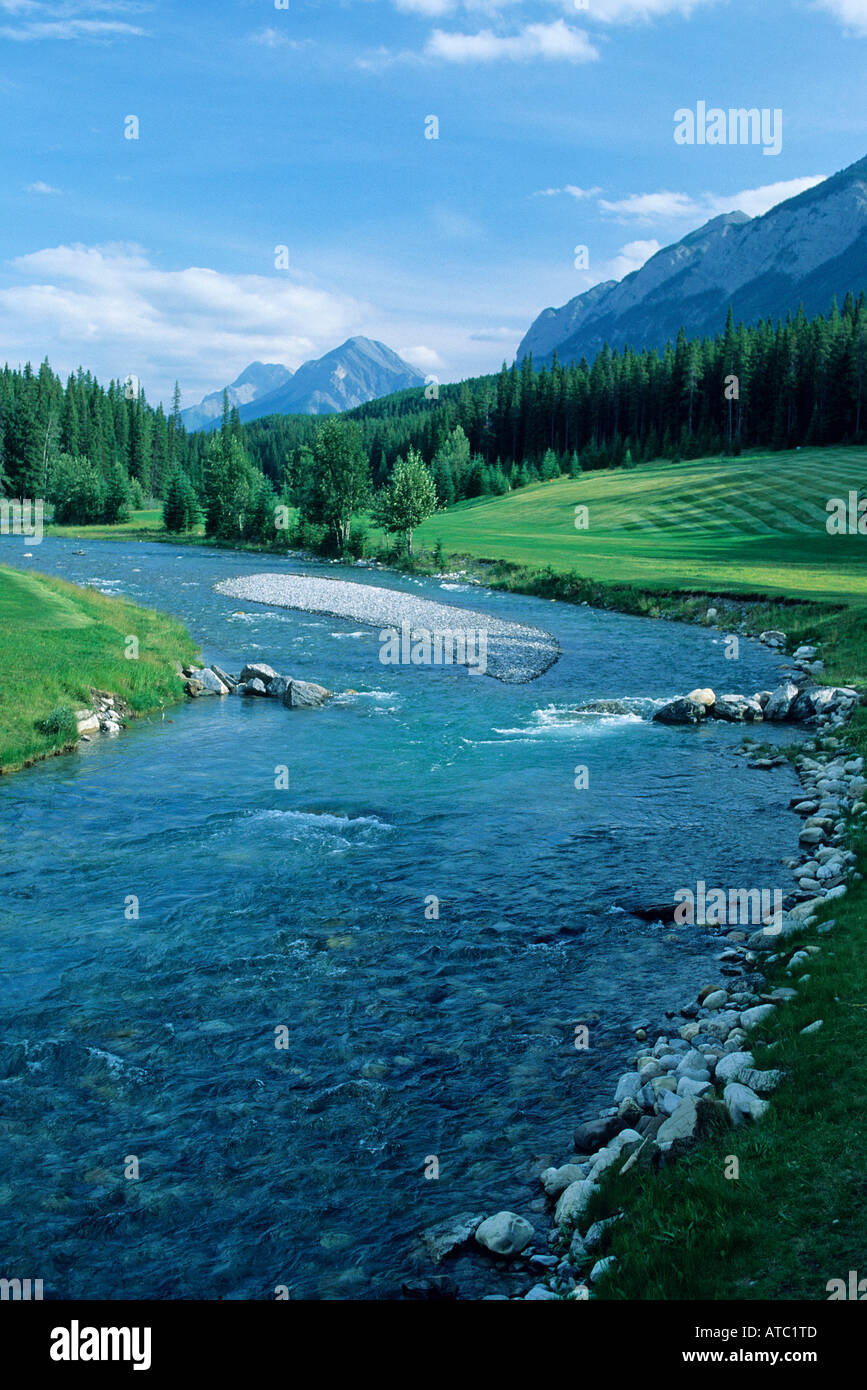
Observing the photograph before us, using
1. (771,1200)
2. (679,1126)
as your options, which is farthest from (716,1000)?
(771,1200)

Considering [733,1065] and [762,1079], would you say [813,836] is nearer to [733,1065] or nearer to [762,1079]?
[733,1065]

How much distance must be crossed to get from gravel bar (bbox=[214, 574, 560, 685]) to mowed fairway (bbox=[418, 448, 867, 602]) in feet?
39.6

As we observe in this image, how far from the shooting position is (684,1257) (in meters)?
7.24

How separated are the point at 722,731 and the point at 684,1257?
22.8m

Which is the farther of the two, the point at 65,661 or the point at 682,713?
the point at 65,661

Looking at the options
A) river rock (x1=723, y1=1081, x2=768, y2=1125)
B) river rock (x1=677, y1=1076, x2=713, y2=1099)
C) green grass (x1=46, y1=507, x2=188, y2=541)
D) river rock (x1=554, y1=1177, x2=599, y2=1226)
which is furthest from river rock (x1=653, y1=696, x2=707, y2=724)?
green grass (x1=46, y1=507, x2=188, y2=541)

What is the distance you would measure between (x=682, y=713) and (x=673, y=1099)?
68.9 ft

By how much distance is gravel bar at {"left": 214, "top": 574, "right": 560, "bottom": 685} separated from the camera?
3947 cm

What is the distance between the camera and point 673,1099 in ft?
32.5

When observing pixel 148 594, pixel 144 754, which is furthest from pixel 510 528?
pixel 144 754

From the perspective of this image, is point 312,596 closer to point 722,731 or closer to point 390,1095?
point 722,731

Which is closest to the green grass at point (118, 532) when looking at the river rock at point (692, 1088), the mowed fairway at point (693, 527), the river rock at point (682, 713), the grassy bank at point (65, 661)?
the mowed fairway at point (693, 527)

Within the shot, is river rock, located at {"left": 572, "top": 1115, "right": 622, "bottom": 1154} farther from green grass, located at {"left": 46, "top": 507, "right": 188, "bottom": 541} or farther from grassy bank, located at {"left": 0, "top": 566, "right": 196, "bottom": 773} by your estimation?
green grass, located at {"left": 46, "top": 507, "right": 188, "bottom": 541}

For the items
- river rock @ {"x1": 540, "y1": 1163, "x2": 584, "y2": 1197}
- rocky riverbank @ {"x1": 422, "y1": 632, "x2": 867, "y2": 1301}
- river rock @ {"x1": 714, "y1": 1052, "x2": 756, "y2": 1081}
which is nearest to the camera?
rocky riverbank @ {"x1": 422, "y1": 632, "x2": 867, "y2": 1301}
